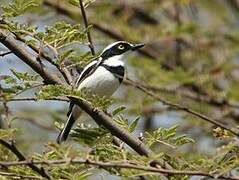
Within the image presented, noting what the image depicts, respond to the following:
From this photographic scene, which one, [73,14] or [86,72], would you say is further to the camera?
[73,14]

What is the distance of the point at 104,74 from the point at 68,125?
33 cm

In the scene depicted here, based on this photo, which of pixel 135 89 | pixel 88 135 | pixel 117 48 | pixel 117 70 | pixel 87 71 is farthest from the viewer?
pixel 135 89

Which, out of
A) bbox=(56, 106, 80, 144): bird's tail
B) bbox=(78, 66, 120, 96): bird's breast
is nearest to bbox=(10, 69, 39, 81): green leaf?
bbox=(56, 106, 80, 144): bird's tail

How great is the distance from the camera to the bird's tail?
280cm

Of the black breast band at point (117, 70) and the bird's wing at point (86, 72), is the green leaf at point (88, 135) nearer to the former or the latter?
the bird's wing at point (86, 72)

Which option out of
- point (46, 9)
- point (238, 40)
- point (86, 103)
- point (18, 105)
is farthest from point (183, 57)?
point (86, 103)

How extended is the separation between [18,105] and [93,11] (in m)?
1.57

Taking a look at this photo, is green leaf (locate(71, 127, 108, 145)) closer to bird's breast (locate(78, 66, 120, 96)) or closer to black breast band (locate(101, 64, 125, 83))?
bird's breast (locate(78, 66, 120, 96))

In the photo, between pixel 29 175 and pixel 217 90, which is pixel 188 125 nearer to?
pixel 217 90

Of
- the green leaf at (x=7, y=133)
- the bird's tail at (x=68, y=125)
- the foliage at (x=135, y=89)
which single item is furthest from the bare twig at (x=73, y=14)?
the green leaf at (x=7, y=133)

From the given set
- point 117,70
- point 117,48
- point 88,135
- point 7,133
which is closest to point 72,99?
point 88,135

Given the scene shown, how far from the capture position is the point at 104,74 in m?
3.21

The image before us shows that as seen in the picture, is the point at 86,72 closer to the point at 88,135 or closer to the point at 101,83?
the point at 101,83

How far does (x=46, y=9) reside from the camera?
4.71 metres
